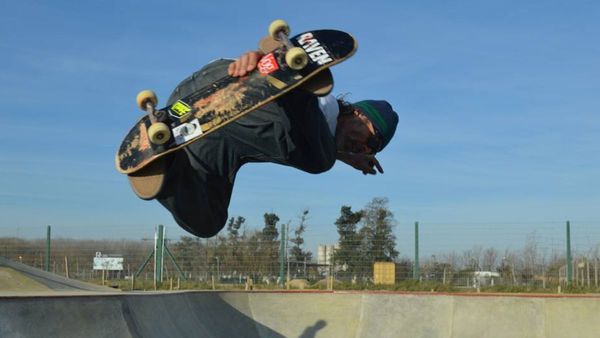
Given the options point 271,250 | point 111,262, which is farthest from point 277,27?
point 111,262

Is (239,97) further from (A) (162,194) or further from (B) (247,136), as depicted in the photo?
(A) (162,194)

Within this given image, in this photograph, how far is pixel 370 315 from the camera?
9211 millimetres

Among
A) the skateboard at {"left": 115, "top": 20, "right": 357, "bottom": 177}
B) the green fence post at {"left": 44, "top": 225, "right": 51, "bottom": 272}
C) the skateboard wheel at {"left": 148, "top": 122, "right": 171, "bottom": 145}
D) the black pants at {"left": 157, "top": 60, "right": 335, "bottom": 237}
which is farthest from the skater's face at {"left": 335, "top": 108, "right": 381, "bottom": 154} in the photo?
the green fence post at {"left": 44, "top": 225, "right": 51, "bottom": 272}

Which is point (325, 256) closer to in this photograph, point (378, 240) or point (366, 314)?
point (378, 240)

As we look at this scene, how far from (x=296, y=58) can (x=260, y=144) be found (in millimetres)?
644

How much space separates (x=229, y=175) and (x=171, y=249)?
14.7 metres

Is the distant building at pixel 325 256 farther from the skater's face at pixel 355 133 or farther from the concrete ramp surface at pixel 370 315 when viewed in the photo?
the skater's face at pixel 355 133

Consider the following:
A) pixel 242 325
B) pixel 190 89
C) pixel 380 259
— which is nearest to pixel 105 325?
pixel 190 89

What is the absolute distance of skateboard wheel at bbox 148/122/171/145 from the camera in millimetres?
2674

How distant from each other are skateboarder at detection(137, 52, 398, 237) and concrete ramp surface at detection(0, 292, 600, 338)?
395 centimetres

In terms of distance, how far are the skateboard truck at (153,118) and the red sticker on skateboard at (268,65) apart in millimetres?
464

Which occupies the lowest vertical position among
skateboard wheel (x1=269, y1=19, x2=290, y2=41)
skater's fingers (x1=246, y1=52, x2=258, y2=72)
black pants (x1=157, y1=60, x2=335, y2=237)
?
black pants (x1=157, y1=60, x2=335, y2=237)

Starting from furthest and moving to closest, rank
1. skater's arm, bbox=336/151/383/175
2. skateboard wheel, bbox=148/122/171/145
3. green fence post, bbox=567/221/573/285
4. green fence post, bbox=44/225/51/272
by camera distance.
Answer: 1. green fence post, bbox=44/225/51/272
2. green fence post, bbox=567/221/573/285
3. skater's arm, bbox=336/151/383/175
4. skateboard wheel, bbox=148/122/171/145

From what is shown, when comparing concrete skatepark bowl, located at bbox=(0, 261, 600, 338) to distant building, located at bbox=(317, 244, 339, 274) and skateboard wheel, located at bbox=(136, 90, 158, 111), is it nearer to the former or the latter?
skateboard wheel, located at bbox=(136, 90, 158, 111)
